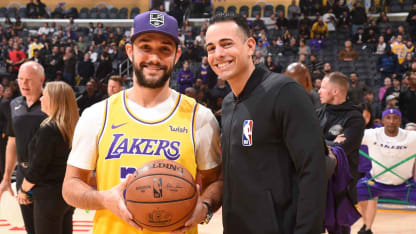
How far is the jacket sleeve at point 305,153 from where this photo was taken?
1900 millimetres

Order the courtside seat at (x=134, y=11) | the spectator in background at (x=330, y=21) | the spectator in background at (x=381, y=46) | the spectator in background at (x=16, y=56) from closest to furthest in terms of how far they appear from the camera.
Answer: the spectator in background at (x=381, y=46) < the spectator in background at (x=16, y=56) < the spectator in background at (x=330, y=21) < the courtside seat at (x=134, y=11)

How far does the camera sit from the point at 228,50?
7.06 feet

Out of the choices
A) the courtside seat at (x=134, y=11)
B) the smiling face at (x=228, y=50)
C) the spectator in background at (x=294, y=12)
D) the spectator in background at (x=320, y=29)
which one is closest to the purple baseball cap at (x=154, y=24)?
the smiling face at (x=228, y=50)

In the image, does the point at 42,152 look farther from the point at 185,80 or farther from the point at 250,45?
the point at 185,80

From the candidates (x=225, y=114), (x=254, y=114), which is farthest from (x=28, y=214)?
(x=254, y=114)

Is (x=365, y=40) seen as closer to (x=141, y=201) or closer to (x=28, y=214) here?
(x=28, y=214)

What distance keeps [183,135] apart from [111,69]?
12.7 metres

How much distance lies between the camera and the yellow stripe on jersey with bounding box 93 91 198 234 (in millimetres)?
2000

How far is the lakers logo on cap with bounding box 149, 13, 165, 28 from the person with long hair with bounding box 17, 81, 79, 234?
174 cm

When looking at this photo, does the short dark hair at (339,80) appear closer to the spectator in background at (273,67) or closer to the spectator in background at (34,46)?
the spectator in background at (273,67)

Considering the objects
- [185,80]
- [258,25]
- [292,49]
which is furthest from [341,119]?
[258,25]

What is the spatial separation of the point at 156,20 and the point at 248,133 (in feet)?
2.18

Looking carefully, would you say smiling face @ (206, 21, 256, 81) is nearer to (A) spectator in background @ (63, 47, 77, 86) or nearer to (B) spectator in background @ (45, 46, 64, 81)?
(A) spectator in background @ (63, 47, 77, 86)

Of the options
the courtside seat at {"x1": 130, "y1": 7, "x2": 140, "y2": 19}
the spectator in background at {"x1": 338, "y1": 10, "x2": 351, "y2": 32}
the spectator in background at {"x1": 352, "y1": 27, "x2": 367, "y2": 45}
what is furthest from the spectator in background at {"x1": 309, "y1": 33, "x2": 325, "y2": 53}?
the courtside seat at {"x1": 130, "y1": 7, "x2": 140, "y2": 19}
